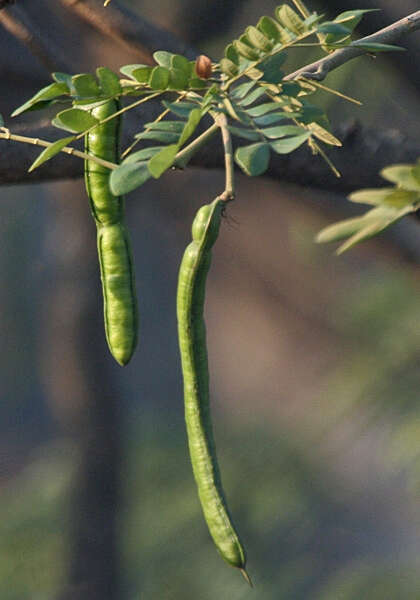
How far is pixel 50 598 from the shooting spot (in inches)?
106

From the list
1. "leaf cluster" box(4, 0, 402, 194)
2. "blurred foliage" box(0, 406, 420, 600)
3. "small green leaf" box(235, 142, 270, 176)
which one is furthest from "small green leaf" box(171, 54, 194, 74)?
"blurred foliage" box(0, 406, 420, 600)

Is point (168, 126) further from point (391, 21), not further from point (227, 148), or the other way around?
point (391, 21)

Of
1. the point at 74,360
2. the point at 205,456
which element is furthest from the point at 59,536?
the point at 205,456

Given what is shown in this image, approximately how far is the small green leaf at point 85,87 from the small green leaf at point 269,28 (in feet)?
0.44

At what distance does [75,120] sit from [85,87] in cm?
3

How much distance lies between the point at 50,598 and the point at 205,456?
216 cm

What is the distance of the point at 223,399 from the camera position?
3.01 meters

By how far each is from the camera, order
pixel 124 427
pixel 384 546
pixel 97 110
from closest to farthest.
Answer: pixel 97 110
pixel 384 546
pixel 124 427

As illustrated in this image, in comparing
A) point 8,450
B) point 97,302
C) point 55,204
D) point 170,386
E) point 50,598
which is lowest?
point 50,598

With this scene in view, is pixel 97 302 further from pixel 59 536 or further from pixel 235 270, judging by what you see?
pixel 59 536

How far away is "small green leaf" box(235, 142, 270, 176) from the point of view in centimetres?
52

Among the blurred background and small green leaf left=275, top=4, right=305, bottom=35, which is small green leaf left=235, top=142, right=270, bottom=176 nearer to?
small green leaf left=275, top=4, right=305, bottom=35

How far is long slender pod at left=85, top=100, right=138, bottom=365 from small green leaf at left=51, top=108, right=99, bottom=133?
7 cm

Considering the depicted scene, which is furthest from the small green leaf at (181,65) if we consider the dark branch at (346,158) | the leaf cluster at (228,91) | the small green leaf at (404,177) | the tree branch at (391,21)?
the tree branch at (391,21)
